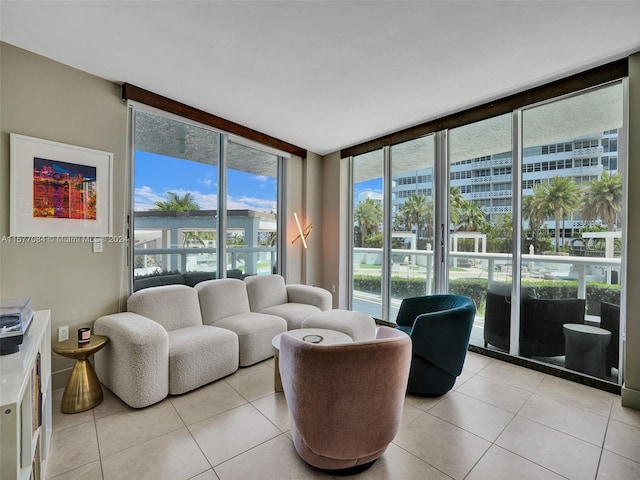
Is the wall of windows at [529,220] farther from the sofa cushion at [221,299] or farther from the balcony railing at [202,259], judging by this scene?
the sofa cushion at [221,299]

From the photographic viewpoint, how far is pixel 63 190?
2391mm

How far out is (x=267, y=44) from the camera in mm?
2121

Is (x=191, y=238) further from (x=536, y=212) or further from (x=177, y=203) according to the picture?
(x=536, y=212)

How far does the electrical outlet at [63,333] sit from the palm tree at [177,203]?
131 cm

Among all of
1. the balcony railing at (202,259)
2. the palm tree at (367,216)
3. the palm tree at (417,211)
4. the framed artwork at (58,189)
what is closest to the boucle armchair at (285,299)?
the balcony railing at (202,259)

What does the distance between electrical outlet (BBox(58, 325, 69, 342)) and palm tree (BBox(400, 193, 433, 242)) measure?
373 cm

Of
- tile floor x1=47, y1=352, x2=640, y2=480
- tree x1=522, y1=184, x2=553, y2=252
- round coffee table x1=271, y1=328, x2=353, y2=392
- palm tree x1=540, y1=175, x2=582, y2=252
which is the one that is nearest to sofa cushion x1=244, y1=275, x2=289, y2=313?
round coffee table x1=271, y1=328, x2=353, y2=392

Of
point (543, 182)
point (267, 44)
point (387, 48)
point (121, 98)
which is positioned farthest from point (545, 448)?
point (121, 98)

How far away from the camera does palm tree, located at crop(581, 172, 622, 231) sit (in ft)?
8.11

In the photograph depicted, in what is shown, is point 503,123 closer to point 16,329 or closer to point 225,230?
point 225,230

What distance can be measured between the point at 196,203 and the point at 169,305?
1234 millimetres

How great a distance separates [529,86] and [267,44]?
2.41 meters

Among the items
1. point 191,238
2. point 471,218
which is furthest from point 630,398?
point 191,238

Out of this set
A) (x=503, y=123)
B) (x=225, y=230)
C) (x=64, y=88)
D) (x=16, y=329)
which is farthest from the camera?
(x=225, y=230)
